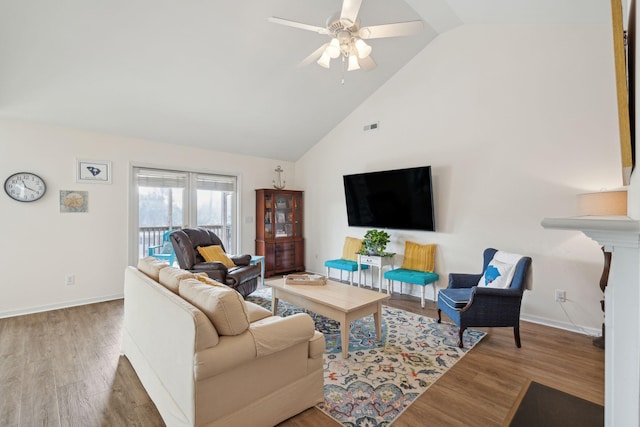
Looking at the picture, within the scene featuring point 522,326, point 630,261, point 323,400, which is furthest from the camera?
point 522,326

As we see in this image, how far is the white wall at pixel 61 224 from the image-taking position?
3.69 m

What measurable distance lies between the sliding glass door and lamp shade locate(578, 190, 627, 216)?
5093 millimetres

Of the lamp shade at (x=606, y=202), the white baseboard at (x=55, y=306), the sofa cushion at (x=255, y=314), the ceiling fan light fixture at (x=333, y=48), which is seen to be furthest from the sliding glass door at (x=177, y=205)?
the lamp shade at (x=606, y=202)

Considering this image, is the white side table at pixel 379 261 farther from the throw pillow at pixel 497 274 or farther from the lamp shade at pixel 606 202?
the lamp shade at pixel 606 202

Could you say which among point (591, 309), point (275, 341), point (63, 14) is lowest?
point (591, 309)

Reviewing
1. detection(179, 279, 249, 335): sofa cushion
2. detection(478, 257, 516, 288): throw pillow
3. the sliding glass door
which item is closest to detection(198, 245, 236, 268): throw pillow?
the sliding glass door

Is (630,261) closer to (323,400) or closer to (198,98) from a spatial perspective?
(323,400)

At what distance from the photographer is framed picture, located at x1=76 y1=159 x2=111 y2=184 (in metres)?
4.10

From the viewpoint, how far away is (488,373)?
2.44 meters

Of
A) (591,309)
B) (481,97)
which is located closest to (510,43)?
(481,97)

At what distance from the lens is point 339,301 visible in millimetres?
2857

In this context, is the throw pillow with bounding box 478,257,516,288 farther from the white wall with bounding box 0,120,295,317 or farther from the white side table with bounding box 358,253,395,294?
the white wall with bounding box 0,120,295,317

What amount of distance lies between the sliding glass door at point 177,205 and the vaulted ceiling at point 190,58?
65 centimetres

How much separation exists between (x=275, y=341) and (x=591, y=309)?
3426mm
